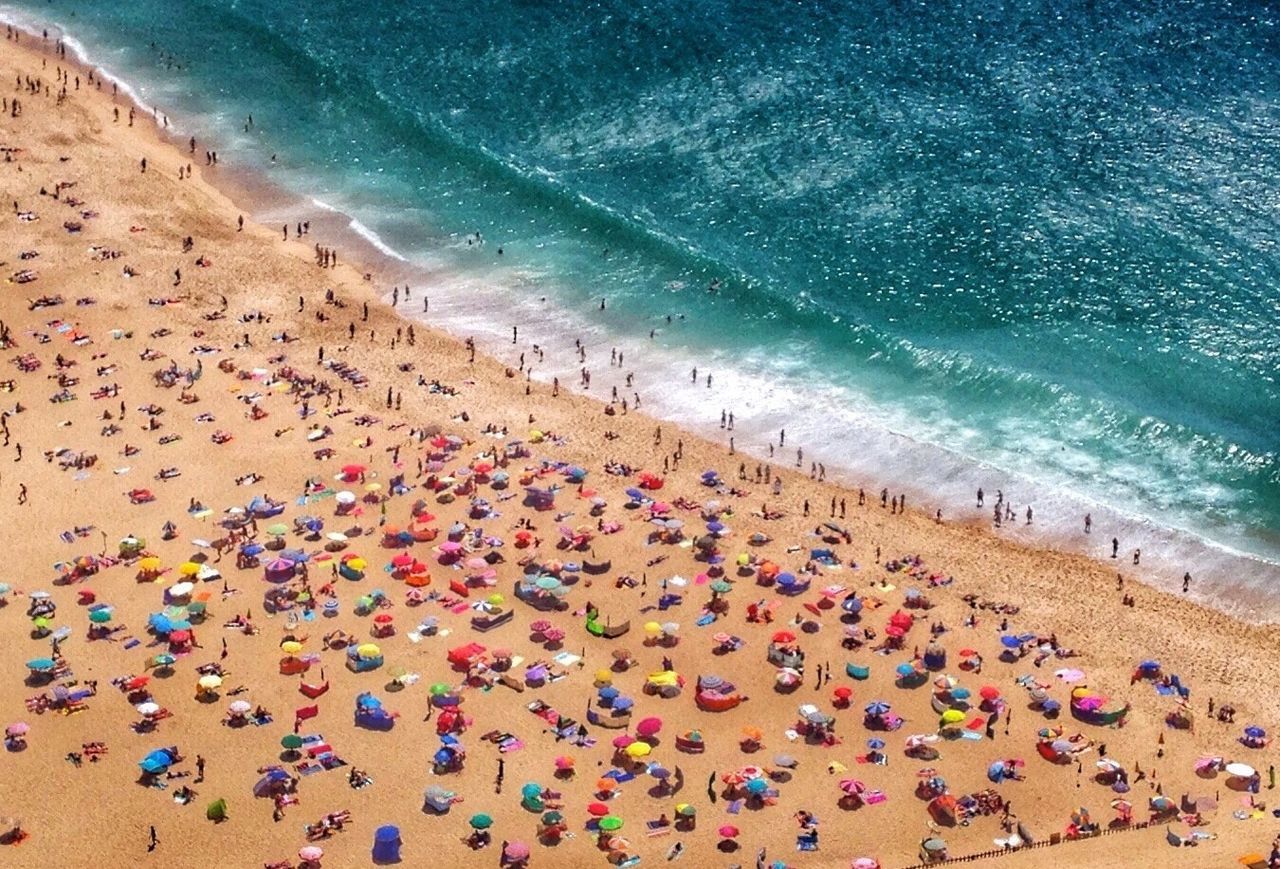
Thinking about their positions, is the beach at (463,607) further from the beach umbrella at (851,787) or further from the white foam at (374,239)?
the white foam at (374,239)

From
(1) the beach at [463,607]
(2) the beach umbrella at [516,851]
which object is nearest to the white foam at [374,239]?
(1) the beach at [463,607]

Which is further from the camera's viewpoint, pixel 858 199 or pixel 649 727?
pixel 858 199

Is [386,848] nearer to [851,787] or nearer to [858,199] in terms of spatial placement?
[851,787]

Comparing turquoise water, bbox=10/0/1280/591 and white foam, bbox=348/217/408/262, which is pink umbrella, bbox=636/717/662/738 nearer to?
turquoise water, bbox=10/0/1280/591

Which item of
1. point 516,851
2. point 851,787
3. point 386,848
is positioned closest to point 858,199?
point 851,787

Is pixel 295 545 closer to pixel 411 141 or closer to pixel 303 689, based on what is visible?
pixel 303 689
